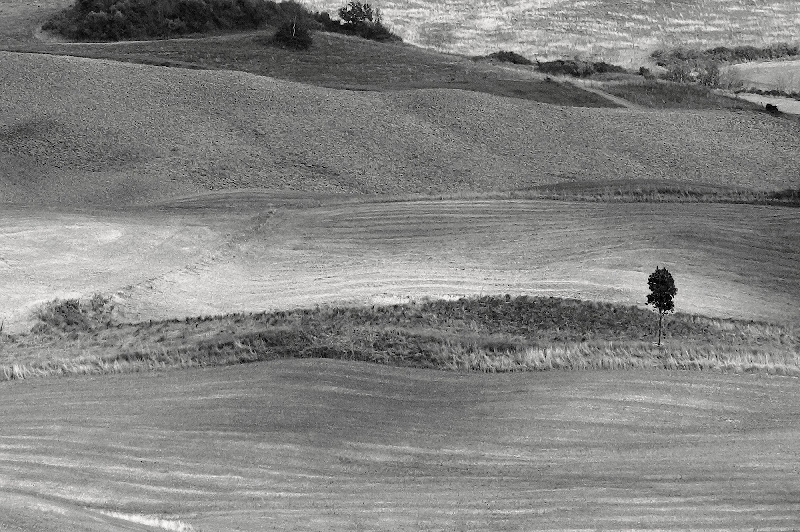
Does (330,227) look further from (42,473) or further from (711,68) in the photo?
(711,68)

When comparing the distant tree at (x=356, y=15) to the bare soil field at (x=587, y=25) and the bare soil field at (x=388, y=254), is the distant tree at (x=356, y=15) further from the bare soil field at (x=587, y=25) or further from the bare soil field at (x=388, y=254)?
the bare soil field at (x=388, y=254)

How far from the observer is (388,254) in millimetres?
34406

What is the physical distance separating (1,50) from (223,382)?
34642mm

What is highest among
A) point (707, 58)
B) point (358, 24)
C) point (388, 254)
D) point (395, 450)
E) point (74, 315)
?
point (358, 24)

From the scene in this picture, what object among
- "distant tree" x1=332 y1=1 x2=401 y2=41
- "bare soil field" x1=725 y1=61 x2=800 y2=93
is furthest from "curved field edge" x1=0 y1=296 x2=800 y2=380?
"bare soil field" x1=725 y1=61 x2=800 y2=93

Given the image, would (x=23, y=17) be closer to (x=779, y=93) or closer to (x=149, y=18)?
(x=149, y=18)

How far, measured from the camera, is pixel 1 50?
52.2 meters

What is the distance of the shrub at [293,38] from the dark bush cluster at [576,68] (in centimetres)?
1256

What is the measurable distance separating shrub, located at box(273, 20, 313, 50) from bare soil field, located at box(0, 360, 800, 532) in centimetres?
3400

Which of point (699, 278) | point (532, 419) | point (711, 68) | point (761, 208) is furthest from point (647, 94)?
point (532, 419)

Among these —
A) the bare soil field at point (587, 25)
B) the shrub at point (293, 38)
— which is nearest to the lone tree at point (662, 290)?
the shrub at point (293, 38)

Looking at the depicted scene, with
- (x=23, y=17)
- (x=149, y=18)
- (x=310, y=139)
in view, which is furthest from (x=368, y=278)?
(x=23, y=17)

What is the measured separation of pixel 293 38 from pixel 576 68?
15.4 metres

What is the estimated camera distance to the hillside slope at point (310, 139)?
138ft
